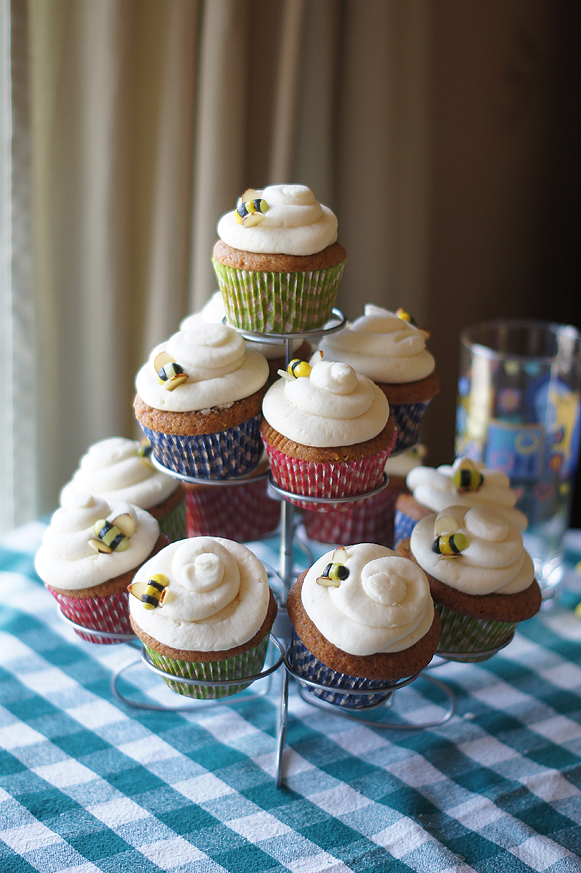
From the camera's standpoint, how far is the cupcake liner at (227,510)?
4.88 ft

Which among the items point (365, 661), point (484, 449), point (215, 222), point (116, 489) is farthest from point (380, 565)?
point (215, 222)

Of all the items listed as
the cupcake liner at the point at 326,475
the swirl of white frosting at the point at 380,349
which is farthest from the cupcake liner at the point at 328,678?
the swirl of white frosting at the point at 380,349

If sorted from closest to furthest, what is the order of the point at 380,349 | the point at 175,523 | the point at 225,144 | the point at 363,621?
the point at 363,621, the point at 380,349, the point at 175,523, the point at 225,144

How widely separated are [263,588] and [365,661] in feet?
0.58

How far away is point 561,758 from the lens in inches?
49.5

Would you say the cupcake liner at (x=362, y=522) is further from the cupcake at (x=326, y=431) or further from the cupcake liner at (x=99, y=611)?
the cupcake liner at (x=99, y=611)

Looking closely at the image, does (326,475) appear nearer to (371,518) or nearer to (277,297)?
(277,297)

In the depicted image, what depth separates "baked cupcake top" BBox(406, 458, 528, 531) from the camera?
4.27ft

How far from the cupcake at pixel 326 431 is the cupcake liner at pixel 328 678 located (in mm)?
226

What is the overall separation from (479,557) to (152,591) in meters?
0.49

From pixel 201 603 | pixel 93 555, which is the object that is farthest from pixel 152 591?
pixel 93 555

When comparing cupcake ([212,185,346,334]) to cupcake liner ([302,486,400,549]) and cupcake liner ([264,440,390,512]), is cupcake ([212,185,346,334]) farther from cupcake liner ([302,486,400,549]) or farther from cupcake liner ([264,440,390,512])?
cupcake liner ([302,486,400,549])

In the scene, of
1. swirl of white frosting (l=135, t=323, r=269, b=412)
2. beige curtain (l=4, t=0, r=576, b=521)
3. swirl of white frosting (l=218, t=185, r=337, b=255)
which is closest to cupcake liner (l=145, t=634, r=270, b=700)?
swirl of white frosting (l=135, t=323, r=269, b=412)

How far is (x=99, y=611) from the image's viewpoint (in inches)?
46.9
